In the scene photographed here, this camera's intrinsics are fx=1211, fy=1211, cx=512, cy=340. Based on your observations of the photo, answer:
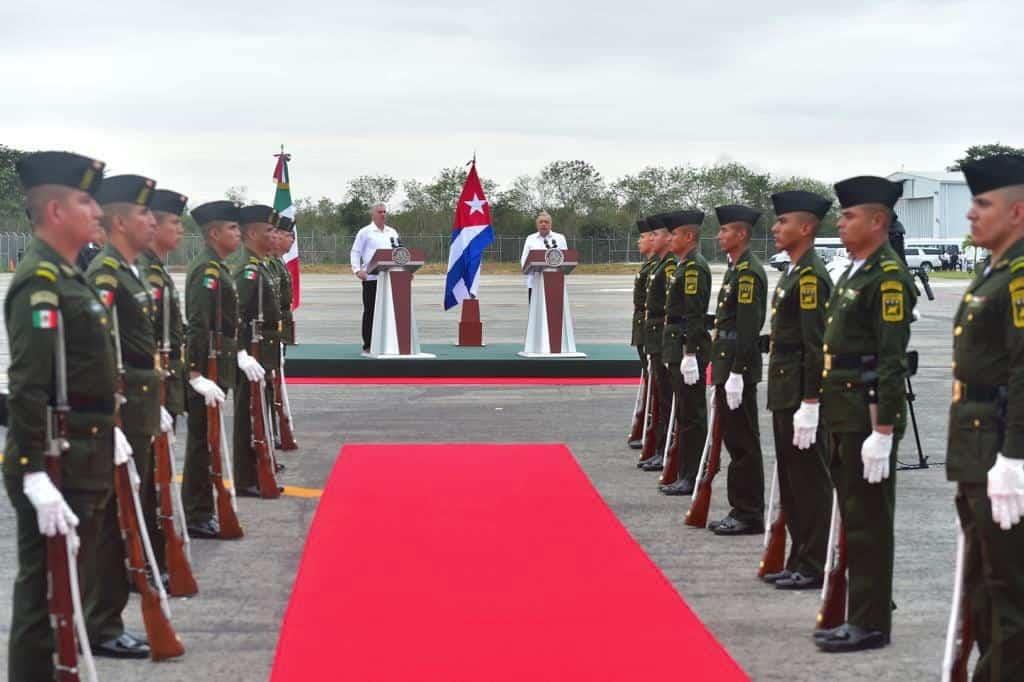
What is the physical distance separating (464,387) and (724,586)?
9.12 m

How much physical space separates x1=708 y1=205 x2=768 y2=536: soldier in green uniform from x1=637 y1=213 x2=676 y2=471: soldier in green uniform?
1.71 m

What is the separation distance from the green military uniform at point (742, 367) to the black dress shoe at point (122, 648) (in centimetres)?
385

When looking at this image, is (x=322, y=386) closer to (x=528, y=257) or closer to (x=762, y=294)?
(x=528, y=257)

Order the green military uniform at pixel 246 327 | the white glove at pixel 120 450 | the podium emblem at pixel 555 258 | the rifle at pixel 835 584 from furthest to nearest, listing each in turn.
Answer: the podium emblem at pixel 555 258
the green military uniform at pixel 246 327
the rifle at pixel 835 584
the white glove at pixel 120 450

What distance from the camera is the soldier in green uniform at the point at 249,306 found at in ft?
29.1

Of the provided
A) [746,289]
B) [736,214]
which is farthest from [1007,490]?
[736,214]

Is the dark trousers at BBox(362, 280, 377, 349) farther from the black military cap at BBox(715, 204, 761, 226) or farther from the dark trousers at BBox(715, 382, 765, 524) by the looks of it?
the dark trousers at BBox(715, 382, 765, 524)

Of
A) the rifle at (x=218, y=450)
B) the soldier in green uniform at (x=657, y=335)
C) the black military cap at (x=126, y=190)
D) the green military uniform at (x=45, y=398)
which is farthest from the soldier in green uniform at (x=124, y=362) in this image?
the soldier in green uniform at (x=657, y=335)

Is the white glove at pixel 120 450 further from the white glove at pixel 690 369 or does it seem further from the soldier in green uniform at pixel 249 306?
the white glove at pixel 690 369

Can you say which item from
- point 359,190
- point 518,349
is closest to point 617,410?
point 518,349

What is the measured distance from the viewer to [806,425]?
19.9 ft

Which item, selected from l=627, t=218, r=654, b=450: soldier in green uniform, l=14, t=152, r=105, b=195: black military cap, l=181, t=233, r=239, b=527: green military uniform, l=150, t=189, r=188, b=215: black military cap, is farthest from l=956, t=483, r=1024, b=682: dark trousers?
l=627, t=218, r=654, b=450: soldier in green uniform

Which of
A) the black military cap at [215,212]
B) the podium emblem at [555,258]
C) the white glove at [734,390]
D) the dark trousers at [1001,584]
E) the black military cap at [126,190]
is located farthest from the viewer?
the podium emblem at [555,258]

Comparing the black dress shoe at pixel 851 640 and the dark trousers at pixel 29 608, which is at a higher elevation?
the dark trousers at pixel 29 608
